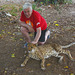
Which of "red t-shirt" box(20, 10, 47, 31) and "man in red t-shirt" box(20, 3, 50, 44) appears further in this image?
"red t-shirt" box(20, 10, 47, 31)

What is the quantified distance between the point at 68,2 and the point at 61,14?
6.91 ft

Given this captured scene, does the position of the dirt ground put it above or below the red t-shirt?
below

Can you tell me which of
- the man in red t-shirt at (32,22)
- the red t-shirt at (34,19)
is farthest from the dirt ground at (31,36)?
the red t-shirt at (34,19)

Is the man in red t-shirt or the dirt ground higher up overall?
the man in red t-shirt

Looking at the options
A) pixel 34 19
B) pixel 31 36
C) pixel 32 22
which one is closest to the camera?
pixel 34 19

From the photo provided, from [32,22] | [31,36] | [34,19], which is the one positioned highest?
[34,19]

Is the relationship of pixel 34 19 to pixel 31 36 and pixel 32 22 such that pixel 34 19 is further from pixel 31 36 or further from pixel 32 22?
pixel 31 36

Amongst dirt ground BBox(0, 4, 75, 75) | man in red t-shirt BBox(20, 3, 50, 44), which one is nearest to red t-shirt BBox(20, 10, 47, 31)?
man in red t-shirt BBox(20, 3, 50, 44)

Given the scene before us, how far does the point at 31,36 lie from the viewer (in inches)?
157

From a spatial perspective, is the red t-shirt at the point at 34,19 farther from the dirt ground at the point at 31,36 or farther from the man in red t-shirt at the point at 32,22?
the dirt ground at the point at 31,36

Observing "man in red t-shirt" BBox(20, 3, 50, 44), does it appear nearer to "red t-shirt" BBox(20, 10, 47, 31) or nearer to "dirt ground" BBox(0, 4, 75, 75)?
"red t-shirt" BBox(20, 10, 47, 31)

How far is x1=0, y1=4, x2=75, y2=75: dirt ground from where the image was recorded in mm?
2477

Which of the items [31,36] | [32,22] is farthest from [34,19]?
[31,36]

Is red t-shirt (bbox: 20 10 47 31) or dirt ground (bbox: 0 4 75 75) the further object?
red t-shirt (bbox: 20 10 47 31)
